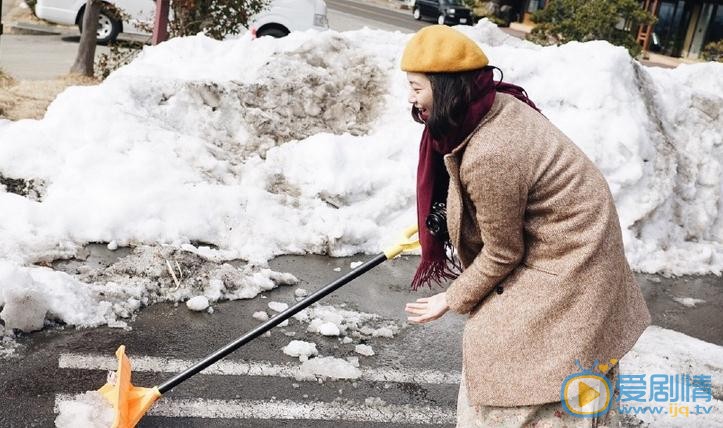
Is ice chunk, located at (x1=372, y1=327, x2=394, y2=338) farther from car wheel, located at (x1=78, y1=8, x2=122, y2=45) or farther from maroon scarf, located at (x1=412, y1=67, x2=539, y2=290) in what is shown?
car wheel, located at (x1=78, y1=8, x2=122, y2=45)

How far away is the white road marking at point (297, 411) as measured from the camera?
132 inches

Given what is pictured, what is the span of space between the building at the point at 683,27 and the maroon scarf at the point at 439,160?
29662mm

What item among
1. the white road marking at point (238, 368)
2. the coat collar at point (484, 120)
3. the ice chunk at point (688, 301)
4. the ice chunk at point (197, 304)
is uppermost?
the coat collar at point (484, 120)

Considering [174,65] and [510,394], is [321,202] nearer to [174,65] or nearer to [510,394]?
[174,65]

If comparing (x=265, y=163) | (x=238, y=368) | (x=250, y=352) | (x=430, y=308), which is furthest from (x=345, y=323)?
(x=265, y=163)

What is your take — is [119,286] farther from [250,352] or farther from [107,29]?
[107,29]

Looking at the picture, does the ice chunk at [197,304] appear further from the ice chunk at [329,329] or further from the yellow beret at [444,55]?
the yellow beret at [444,55]

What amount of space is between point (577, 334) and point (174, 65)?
5979mm

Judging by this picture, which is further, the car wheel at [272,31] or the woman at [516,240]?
the car wheel at [272,31]

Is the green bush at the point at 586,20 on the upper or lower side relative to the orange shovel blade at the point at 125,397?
upper

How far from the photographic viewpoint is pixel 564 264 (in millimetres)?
2184

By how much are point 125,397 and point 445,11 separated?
2723 centimetres

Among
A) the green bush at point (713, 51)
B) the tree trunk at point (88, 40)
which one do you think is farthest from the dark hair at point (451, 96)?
the green bush at point (713, 51)

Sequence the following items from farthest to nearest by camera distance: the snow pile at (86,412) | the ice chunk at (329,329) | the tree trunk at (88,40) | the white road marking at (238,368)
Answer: the tree trunk at (88,40) → the ice chunk at (329,329) → the white road marking at (238,368) → the snow pile at (86,412)
